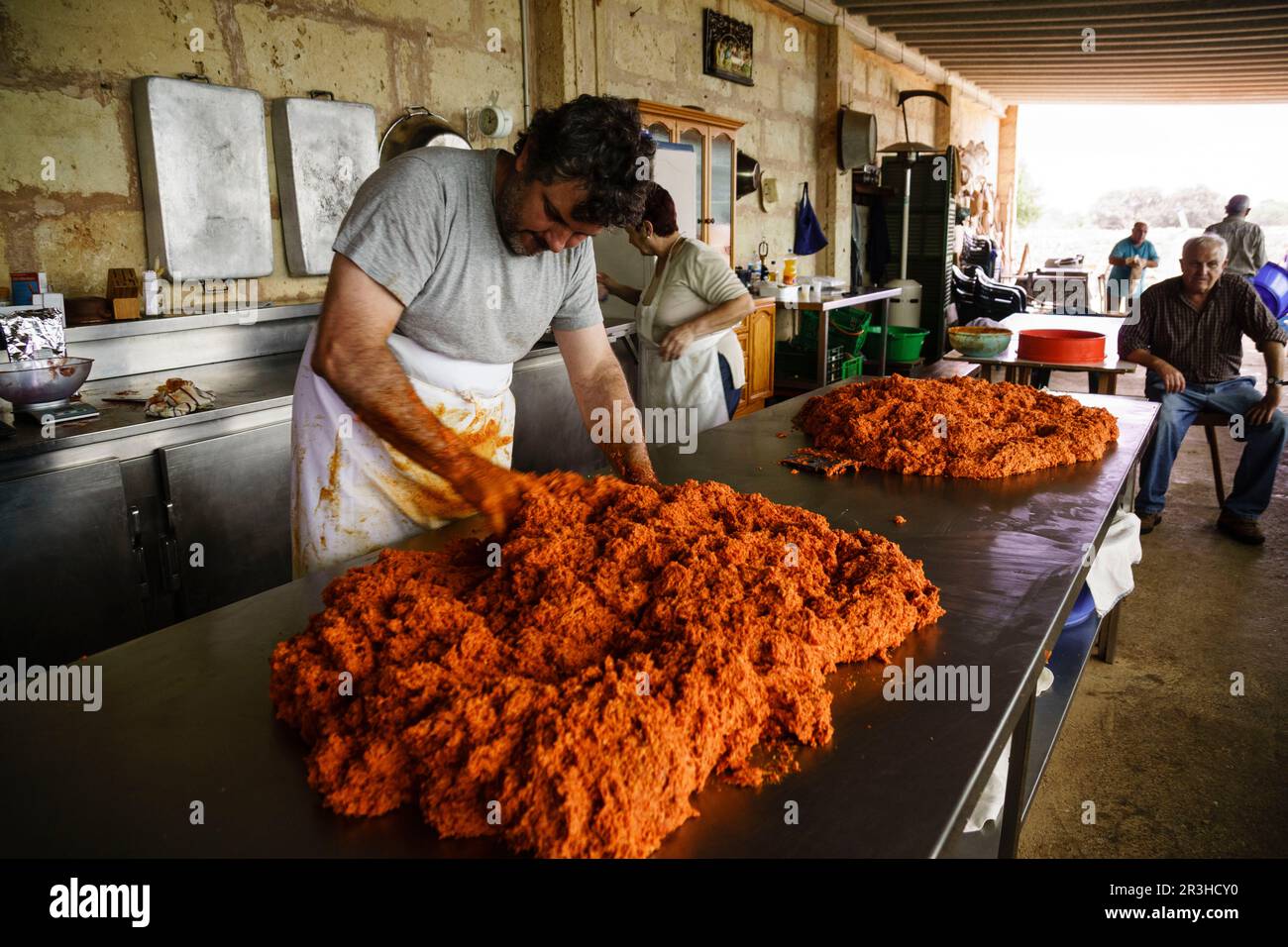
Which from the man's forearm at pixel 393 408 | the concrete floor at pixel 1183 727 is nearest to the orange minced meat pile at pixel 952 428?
the concrete floor at pixel 1183 727

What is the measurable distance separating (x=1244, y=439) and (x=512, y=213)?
13.5 ft

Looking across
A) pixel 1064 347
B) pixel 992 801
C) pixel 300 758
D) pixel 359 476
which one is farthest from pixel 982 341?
pixel 300 758

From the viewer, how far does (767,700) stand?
42.9 inches

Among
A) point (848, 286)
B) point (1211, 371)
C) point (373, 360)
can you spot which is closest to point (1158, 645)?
point (1211, 371)

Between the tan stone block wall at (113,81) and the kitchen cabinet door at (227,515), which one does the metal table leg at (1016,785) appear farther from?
the tan stone block wall at (113,81)

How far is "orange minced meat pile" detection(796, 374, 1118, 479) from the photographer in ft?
7.55

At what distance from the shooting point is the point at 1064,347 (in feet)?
14.4

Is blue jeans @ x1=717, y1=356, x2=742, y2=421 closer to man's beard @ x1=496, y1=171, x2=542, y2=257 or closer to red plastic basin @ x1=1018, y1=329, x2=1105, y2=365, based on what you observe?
red plastic basin @ x1=1018, y1=329, x2=1105, y2=365

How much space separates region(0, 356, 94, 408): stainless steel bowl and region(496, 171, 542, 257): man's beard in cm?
143

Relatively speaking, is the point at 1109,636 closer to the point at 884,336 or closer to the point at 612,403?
the point at 612,403

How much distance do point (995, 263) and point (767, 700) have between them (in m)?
12.7

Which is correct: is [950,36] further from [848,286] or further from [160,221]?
[160,221]

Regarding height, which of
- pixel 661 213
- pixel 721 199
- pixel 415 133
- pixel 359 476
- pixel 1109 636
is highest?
pixel 415 133

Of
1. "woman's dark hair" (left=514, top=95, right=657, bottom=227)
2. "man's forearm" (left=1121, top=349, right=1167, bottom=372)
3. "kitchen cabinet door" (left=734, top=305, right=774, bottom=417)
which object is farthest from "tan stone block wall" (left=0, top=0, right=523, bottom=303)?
A: "man's forearm" (left=1121, top=349, right=1167, bottom=372)
